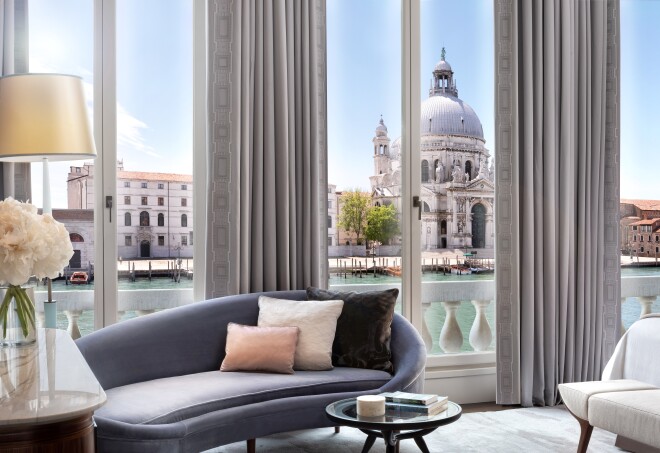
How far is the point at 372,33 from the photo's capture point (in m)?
4.71

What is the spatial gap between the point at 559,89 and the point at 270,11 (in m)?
1.82

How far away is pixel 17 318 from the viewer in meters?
2.33

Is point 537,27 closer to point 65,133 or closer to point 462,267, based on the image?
point 462,267

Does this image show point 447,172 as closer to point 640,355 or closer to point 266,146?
point 266,146

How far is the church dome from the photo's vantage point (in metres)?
4.81

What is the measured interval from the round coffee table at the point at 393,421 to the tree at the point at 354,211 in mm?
1741

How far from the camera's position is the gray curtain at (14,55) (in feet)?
12.6

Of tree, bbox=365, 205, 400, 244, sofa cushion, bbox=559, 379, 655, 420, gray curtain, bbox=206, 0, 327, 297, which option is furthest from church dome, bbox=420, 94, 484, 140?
sofa cushion, bbox=559, 379, 655, 420

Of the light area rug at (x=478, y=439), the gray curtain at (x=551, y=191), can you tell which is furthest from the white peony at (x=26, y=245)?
the gray curtain at (x=551, y=191)

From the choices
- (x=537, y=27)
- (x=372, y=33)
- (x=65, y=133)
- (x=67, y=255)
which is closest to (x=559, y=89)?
(x=537, y=27)

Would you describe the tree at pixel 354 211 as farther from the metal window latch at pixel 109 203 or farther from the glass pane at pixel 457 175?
the metal window latch at pixel 109 203

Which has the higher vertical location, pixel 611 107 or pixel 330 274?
pixel 611 107

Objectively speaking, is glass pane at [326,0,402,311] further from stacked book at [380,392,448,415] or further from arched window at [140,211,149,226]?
stacked book at [380,392,448,415]

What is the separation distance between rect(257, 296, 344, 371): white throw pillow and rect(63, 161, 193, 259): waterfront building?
2.17 feet
